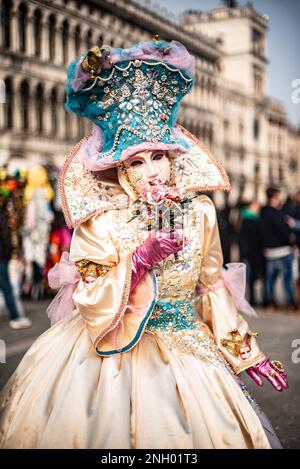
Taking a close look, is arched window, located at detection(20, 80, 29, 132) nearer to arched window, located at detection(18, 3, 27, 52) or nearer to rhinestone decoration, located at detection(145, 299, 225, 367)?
arched window, located at detection(18, 3, 27, 52)

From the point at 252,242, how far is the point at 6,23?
198 inches

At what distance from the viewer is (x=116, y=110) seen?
2424mm

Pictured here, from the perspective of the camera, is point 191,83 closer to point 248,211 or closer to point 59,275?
point 59,275

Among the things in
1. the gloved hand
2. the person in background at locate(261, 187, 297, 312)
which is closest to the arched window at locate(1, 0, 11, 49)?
the gloved hand

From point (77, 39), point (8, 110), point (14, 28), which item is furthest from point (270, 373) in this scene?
point (8, 110)

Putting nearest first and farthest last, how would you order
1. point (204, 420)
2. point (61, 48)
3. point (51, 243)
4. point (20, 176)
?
point (204, 420) → point (61, 48) → point (20, 176) → point (51, 243)

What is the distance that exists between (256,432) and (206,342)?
1.40ft

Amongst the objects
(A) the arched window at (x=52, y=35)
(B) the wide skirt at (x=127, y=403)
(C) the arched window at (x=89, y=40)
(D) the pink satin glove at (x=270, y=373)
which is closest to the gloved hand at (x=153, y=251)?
(B) the wide skirt at (x=127, y=403)

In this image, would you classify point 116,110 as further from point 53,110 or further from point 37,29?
point 53,110

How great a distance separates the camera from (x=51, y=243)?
28.7 feet

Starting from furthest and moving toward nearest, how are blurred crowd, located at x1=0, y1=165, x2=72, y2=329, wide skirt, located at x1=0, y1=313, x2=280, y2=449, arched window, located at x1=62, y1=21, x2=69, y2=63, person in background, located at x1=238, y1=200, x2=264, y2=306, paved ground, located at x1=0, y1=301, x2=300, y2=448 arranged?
person in background, located at x1=238, y1=200, x2=264, y2=306, blurred crowd, located at x1=0, y1=165, x2=72, y2=329, arched window, located at x1=62, y1=21, x2=69, y2=63, paved ground, located at x1=0, y1=301, x2=300, y2=448, wide skirt, located at x1=0, y1=313, x2=280, y2=449

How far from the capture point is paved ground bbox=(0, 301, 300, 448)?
142 inches
